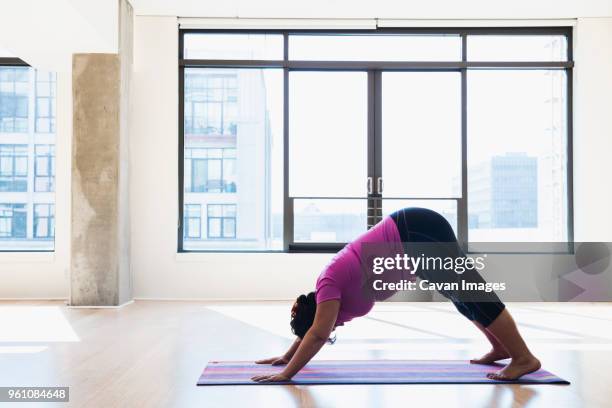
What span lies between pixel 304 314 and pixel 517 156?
437cm

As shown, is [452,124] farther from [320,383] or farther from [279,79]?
[320,383]

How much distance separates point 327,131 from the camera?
20.8 ft

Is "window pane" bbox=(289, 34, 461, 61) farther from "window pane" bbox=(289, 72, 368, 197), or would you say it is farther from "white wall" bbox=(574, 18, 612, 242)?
"white wall" bbox=(574, 18, 612, 242)

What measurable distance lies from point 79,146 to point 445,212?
358cm

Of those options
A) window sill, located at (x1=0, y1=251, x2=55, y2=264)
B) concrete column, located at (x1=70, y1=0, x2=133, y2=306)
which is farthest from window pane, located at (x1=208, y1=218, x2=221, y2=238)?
window sill, located at (x1=0, y1=251, x2=55, y2=264)

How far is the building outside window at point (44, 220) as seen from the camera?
6277 mm

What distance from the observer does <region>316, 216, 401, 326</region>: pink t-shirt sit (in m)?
2.63

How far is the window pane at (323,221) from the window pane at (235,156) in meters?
0.20

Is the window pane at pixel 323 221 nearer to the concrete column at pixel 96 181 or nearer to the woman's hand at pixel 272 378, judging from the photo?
the concrete column at pixel 96 181

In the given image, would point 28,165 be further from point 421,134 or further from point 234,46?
point 421,134

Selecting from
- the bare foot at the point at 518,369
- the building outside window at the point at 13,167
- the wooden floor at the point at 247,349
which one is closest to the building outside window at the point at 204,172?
the wooden floor at the point at 247,349

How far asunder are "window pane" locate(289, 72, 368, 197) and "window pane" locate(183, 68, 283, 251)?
0.55 feet

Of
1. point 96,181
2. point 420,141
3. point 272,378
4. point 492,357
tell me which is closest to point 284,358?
point 272,378

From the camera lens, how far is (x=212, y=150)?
6344 mm
